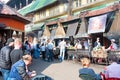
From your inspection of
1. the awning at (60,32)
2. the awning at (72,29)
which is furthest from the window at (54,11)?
the awning at (72,29)

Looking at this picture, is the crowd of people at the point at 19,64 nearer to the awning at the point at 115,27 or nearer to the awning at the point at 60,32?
the awning at the point at 115,27

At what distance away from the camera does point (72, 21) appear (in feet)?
95.0

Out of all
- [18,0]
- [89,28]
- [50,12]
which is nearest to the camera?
[89,28]

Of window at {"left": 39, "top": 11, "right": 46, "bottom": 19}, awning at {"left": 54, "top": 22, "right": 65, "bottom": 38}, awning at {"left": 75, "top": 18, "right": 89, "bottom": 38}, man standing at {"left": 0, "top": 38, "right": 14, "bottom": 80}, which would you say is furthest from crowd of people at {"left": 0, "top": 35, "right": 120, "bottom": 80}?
window at {"left": 39, "top": 11, "right": 46, "bottom": 19}

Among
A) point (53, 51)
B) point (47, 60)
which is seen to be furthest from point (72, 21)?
point (47, 60)

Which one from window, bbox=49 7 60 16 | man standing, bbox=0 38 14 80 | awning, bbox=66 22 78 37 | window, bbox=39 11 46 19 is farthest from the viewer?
window, bbox=39 11 46 19

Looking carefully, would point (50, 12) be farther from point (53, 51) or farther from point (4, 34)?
point (4, 34)

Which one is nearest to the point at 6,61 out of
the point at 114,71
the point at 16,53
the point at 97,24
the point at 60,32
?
the point at 16,53

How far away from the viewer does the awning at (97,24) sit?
2262cm

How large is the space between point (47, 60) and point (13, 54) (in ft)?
47.5

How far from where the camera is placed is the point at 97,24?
76.6 feet

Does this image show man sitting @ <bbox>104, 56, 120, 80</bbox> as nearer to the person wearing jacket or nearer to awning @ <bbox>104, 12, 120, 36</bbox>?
the person wearing jacket

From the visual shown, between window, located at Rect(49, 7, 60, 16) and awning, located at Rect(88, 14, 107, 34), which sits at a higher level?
window, located at Rect(49, 7, 60, 16)

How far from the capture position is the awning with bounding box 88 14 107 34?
22.6 meters
